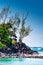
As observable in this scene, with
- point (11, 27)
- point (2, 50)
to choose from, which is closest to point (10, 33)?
point (11, 27)

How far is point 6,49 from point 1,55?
235 centimetres

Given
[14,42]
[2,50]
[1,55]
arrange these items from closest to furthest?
[1,55] → [2,50] → [14,42]

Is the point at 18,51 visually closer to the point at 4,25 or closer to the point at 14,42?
the point at 14,42

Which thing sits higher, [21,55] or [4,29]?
[4,29]

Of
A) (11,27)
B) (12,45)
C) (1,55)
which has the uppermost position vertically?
(11,27)

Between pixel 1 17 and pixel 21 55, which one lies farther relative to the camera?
pixel 1 17

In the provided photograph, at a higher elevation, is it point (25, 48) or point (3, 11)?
point (3, 11)

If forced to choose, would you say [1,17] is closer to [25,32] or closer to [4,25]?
[4,25]

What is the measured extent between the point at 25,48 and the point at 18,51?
951 mm

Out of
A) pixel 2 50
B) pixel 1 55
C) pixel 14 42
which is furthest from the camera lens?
pixel 14 42

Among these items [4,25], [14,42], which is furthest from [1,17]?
[14,42]

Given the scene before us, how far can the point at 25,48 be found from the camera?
2834 cm

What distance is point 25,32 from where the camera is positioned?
29672 mm

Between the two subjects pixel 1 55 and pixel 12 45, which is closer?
pixel 1 55
